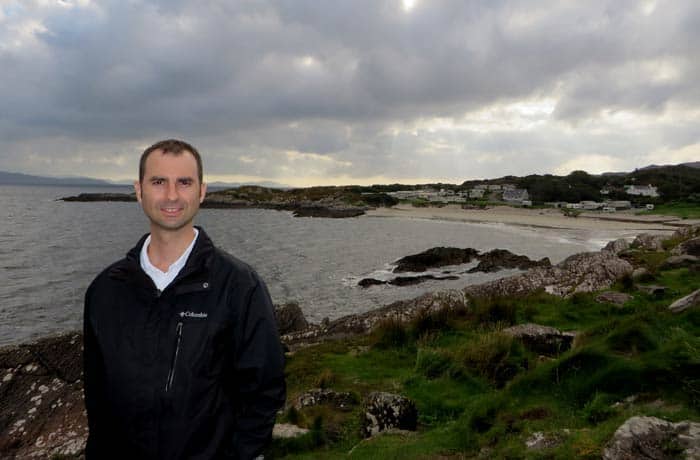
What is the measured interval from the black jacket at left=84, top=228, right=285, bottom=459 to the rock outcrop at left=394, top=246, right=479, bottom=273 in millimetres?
32075

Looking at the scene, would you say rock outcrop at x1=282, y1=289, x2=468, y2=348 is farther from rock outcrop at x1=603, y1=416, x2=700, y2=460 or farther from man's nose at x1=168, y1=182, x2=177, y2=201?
man's nose at x1=168, y1=182, x2=177, y2=201

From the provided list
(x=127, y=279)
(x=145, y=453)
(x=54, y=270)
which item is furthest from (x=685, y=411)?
(x=54, y=270)

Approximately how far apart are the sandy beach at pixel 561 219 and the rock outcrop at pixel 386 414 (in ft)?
197

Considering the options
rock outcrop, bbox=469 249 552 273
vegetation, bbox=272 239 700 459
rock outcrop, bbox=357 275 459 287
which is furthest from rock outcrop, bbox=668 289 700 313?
rock outcrop, bbox=469 249 552 273

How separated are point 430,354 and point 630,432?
5213mm

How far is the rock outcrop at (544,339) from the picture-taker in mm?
8891

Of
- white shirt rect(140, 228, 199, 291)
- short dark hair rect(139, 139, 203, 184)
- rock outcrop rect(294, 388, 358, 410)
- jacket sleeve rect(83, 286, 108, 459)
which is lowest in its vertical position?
rock outcrop rect(294, 388, 358, 410)

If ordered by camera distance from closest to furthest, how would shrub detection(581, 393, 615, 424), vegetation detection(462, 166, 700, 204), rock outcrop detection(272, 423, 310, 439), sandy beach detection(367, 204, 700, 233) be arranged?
shrub detection(581, 393, 615, 424)
rock outcrop detection(272, 423, 310, 439)
sandy beach detection(367, 204, 700, 233)
vegetation detection(462, 166, 700, 204)

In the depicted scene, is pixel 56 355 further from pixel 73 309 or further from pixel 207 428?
pixel 73 309

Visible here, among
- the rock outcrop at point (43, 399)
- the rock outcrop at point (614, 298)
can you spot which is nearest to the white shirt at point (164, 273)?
the rock outcrop at point (43, 399)

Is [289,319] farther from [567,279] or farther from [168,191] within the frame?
[168,191]

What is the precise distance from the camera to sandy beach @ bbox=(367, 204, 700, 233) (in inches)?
2514

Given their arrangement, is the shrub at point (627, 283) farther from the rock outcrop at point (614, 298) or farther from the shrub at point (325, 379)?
the shrub at point (325, 379)

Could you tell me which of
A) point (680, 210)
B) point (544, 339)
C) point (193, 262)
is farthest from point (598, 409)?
point (680, 210)
